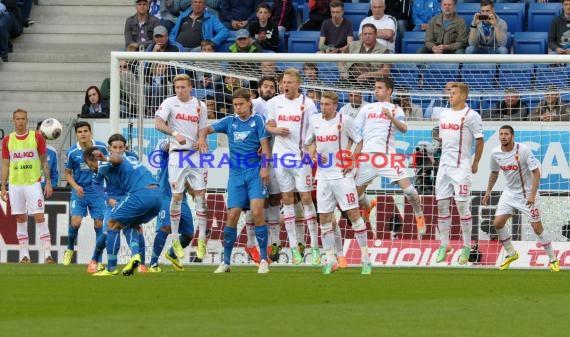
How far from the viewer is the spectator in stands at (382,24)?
22.6m

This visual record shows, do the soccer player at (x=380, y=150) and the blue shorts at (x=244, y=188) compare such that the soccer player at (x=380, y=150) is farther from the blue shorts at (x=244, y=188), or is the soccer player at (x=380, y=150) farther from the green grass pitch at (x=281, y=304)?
the blue shorts at (x=244, y=188)

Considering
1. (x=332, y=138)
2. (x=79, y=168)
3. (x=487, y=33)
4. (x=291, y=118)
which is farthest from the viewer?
(x=487, y=33)

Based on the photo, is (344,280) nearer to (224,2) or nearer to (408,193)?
(408,193)

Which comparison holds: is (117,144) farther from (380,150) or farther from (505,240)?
(505,240)

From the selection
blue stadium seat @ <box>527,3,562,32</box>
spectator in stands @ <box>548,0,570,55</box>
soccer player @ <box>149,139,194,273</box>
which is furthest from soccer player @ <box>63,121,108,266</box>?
blue stadium seat @ <box>527,3,562,32</box>

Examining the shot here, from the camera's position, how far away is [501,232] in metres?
18.7

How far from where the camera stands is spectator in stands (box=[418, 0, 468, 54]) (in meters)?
22.4

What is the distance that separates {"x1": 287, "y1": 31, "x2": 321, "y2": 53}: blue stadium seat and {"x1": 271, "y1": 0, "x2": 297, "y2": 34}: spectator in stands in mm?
516

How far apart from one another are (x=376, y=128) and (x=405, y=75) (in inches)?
88.9

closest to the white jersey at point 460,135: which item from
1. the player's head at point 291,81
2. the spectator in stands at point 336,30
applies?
the player's head at point 291,81

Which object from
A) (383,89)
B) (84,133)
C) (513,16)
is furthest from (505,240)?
(513,16)

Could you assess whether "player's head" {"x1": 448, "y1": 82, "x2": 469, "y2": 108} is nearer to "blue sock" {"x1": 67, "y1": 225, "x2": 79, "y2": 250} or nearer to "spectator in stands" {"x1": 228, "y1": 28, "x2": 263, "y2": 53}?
"spectator in stands" {"x1": 228, "y1": 28, "x2": 263, "y2": 53}

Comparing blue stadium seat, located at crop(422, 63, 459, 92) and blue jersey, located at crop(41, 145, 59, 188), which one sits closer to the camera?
blue stadium seat, located at crop(422, 63, 459, 92)

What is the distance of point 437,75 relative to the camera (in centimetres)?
2080
